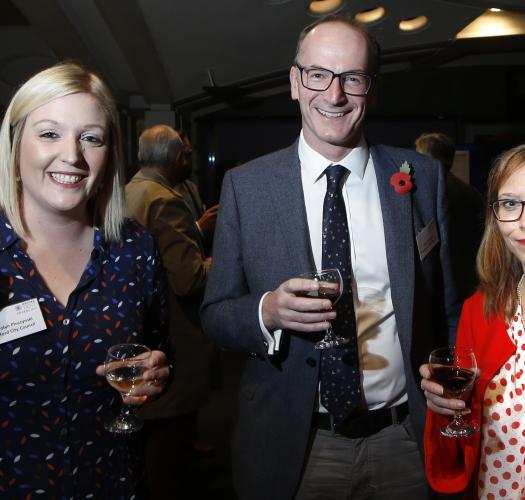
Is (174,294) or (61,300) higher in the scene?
(61,300)

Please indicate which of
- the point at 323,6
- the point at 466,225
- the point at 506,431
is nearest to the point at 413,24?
the point at 323,6

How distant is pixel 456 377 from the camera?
1.45 metres

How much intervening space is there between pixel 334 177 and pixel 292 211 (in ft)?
0.51

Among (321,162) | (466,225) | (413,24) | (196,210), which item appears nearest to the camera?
(321,162)

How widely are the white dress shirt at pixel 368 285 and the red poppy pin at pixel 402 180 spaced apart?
0.08 m

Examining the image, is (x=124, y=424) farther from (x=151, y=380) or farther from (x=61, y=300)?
(x=61, y=300)

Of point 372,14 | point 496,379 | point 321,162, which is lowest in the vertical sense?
point 496,379

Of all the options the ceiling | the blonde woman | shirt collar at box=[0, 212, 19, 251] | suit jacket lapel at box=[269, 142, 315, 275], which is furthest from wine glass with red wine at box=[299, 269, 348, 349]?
the ceiling

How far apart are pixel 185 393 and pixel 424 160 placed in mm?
2043

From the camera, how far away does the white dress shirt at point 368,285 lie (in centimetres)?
171

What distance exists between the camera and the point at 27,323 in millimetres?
1494

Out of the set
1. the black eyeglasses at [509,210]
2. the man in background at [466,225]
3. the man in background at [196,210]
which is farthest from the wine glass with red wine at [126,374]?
the man in background at [466,225]

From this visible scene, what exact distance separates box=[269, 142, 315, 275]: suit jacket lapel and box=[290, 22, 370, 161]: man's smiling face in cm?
13

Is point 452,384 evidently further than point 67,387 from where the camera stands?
No
